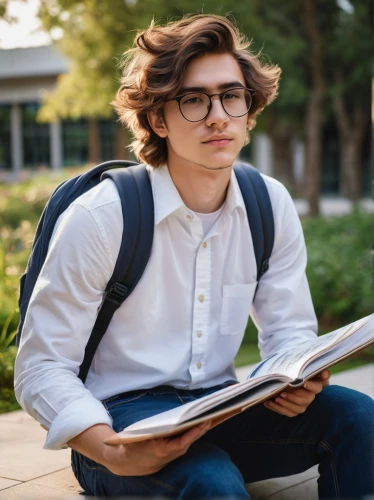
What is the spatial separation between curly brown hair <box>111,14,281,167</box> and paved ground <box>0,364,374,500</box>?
4.15 ft

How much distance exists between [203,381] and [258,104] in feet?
3.28

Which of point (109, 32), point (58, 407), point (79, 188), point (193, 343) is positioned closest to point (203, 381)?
point (193, 343)

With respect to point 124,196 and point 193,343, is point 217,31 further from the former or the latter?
point 193,343

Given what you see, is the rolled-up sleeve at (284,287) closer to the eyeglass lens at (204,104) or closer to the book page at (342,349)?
the eyeglass lens at (204,104)

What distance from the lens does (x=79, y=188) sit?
109 inches

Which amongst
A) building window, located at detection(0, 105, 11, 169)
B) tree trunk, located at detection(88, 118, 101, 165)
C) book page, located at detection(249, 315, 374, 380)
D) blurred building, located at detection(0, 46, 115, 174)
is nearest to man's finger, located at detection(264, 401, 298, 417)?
book page, located at detection(249, 315, 374, 380)

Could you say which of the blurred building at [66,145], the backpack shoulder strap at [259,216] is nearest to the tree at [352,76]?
the blurred building at [66,145]

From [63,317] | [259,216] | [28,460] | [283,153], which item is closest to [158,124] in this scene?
[259,216]

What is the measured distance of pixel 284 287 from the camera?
296 cm

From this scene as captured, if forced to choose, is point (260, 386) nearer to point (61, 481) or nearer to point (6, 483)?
point (61, 481)

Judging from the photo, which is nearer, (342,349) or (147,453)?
(147,453)

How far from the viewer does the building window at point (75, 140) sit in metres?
43.3

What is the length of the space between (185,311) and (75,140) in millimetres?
41579

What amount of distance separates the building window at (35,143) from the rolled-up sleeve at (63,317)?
40.2m
